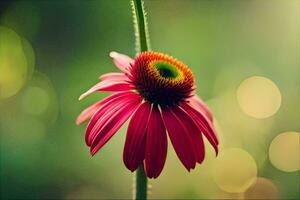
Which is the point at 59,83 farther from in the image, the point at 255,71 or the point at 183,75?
the point at 183,75

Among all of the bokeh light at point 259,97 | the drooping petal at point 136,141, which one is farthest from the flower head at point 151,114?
the bokeh light at point 259,97

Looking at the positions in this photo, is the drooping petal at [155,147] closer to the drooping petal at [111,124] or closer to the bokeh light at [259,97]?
the drooping petal at [111,124]

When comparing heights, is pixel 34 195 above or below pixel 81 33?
below

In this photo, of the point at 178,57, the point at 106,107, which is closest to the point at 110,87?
the point at 106,107

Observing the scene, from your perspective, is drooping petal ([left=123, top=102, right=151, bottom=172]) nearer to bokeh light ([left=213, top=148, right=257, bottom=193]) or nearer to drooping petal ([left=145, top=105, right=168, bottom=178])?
drooping petal ([left=145, top=105, right=168, bottom=178])

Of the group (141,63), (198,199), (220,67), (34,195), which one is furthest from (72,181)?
(141,63)

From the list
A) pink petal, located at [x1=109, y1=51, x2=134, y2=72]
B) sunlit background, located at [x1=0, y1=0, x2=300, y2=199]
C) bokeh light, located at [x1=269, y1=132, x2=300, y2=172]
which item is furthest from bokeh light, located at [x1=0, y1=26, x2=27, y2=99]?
pink petal, located at [x1=109, y1=51, x2=134, y2=72]

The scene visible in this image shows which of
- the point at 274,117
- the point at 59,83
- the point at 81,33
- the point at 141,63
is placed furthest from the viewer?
the point at 81,33
